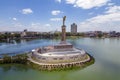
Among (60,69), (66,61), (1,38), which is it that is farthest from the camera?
(1,38)

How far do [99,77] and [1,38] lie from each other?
79.8 meters

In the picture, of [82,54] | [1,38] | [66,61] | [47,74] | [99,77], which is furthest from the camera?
[1,38]

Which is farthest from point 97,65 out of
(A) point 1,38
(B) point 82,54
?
(A) point 1,38

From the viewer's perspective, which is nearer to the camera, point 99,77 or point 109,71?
point 99,77

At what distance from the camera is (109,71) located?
2594 cm

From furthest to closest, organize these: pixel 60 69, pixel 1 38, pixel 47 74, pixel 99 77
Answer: pixel 1 38
pixel 60 69
pixel 47 74
pixel 99 77

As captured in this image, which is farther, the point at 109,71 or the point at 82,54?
the point at 82,54

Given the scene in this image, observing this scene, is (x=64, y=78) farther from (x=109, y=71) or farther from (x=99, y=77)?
(x=109, y=71)

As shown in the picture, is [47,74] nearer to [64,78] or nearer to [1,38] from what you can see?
[64,78]

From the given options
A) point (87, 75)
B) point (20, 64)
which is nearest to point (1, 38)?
point (20, 64)

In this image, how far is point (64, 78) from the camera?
76.6 feet

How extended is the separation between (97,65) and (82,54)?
12.1ft

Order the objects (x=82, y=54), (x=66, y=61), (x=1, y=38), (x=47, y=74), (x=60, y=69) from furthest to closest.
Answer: (x=1, y=38) → (x=82, y=54) → (x=66, y=61) → (x=60, y=69) → (x=47, y=74)

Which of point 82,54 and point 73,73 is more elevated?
point 82,54
